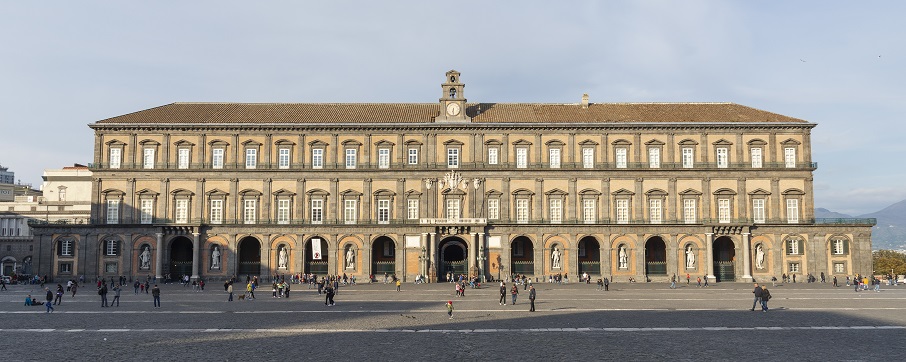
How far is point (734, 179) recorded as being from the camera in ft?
202

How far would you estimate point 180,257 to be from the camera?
6344cm

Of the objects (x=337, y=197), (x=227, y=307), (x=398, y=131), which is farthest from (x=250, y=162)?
(x=227, y=307)

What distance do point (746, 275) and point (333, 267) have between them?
3435cm

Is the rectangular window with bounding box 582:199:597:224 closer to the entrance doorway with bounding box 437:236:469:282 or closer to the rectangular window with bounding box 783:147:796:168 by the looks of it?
the entrance doorway with bounding box 437:236:469:282

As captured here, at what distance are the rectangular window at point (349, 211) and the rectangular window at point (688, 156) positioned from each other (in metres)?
28.4

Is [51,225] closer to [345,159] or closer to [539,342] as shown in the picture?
[345,159]

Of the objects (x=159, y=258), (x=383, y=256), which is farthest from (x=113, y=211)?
(x=383, y=256)

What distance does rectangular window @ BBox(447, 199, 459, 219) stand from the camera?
61531mm

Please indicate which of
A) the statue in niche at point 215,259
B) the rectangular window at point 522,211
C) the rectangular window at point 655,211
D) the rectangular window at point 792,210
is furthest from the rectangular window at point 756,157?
the statue in niche at point 215,259

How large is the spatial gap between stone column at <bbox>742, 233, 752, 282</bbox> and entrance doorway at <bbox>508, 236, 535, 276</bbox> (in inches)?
687

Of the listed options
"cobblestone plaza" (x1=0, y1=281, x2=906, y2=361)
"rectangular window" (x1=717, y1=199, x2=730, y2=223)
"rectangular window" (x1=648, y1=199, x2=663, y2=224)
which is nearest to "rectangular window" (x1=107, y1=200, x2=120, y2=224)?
"cobblestone plaza" (x1=0, y1=281, x2=906, y2=361)

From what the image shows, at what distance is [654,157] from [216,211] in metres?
37.5

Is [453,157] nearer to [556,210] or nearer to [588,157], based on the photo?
[556,210]

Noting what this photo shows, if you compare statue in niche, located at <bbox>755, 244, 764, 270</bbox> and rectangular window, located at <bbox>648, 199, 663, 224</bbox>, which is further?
rectangular window, located at <bbox>648, 199, 663, 224</bbox>
